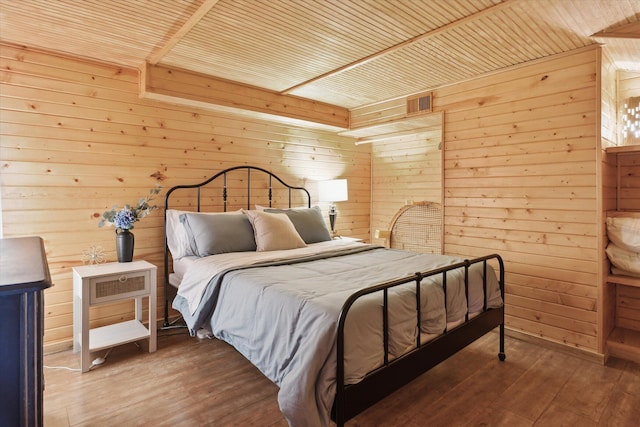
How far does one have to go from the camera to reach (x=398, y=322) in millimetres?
1817

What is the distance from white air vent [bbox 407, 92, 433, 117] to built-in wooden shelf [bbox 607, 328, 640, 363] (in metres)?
2.52

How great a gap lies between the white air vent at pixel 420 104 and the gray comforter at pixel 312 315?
1.75 meters

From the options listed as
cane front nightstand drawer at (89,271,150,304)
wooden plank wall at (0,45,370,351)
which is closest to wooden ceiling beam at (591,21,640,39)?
wooden plank wall at (0,45,370,351)

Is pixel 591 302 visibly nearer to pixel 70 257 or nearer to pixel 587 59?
pixel 587 59

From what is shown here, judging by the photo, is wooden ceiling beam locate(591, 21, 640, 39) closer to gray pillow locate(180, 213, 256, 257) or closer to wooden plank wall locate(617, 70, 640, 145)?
wooden plank wall locate(617, 70, 640, 145)

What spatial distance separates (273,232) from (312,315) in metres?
1.58

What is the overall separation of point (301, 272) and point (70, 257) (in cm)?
195

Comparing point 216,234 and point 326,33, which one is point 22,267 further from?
point 326,33

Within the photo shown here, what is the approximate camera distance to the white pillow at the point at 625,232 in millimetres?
2582

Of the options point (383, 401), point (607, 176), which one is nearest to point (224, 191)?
point (383, 401)

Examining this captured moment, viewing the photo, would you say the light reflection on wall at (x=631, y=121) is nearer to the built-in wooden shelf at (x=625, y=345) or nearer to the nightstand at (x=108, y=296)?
the built-in wooden shelf at (x=625, y=345)

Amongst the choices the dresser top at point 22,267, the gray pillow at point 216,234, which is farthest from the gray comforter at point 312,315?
the dresser top at point 22,267

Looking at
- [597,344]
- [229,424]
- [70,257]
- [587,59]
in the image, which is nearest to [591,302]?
[597,344]

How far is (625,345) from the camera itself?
106 inches
